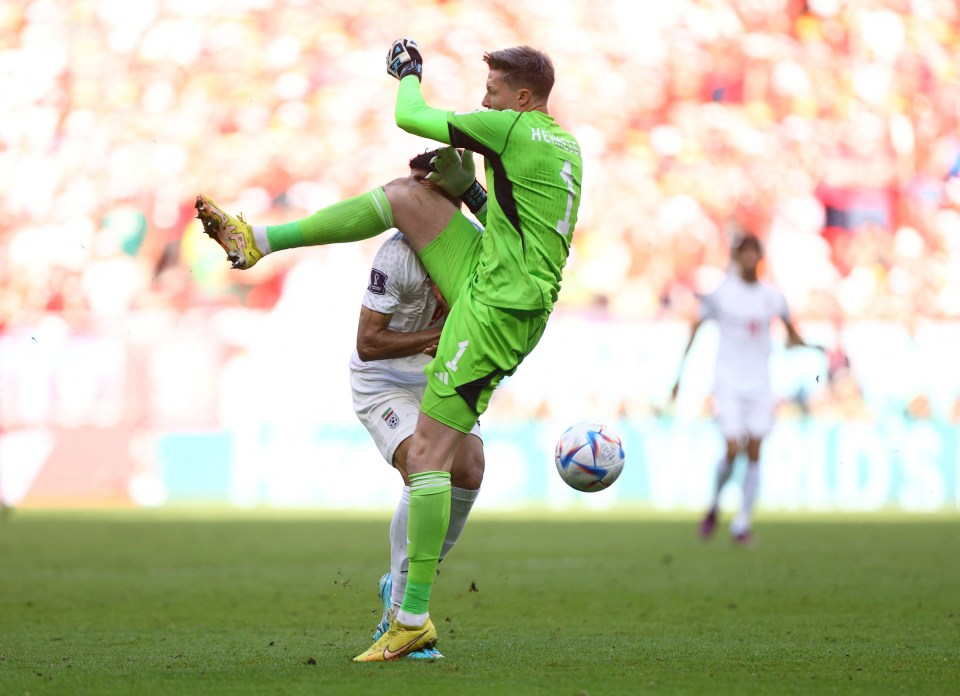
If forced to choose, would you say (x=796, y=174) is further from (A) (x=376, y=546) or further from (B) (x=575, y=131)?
(A) (x=376, y=546)

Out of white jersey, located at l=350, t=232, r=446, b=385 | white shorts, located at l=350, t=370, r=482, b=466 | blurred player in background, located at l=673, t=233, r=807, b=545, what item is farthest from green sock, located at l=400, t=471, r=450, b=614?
blurred player in background, located at l=673, t=233, r=807, b=545

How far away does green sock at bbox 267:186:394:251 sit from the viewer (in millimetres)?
5430

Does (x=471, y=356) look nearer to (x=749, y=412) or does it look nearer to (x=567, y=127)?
(x=749, y=412)

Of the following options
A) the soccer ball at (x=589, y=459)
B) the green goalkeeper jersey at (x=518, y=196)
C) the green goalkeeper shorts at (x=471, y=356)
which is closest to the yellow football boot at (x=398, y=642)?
the green goalkeeper shorts at (x=471, y=356)

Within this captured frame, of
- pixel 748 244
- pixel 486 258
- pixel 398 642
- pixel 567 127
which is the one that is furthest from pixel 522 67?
pixel 567 127

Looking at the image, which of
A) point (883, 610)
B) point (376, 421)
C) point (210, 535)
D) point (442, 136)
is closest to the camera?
point (442, 136)

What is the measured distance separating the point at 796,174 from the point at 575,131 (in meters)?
3.25

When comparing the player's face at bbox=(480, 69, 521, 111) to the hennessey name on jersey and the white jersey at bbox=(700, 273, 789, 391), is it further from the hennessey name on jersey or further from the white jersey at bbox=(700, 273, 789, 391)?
the white jersey at bbox=(700, 273, 789, 391)

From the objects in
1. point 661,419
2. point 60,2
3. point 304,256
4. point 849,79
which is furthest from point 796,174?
point 60,2

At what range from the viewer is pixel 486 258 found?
5.27 metres

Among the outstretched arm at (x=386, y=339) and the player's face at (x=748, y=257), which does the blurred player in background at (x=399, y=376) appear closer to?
the outstretched arm at (x=386, y=339)

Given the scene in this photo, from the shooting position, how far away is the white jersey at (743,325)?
12.2 m

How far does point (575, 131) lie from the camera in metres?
21.0

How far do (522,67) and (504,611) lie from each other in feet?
10.2
